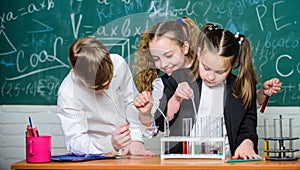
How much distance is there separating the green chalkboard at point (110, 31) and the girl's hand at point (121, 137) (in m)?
0.69

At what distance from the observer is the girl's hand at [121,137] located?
2216 millimetres

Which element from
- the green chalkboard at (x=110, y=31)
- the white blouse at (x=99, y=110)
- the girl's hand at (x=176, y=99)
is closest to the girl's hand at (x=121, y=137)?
the white blouse at (x=99, y=110)

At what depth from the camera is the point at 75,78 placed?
8.13 ft

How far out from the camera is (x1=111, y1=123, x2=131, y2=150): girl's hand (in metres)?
2.22

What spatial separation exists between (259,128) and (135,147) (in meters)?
0.80

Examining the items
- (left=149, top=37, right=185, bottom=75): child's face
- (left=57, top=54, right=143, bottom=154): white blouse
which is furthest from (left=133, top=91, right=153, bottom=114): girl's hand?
(left=149, top=37, right=185, bottom=75): child's face

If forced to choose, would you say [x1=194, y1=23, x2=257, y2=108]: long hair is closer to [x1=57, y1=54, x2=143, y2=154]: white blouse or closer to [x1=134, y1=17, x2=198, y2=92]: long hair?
[x1=134, y1=17, x2=198, y2=92]: long hair

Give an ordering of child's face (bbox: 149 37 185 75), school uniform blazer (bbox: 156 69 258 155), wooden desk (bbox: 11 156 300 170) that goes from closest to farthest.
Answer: wooden desk (bbox: 11 156 300 170) < school uniform blazer (bbox: 156 69 258 155) < child's face (bbox: 149 37 185 75)

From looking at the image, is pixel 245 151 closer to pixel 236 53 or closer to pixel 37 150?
pixel 236 53

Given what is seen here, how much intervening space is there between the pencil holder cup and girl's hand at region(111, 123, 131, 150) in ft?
0.90

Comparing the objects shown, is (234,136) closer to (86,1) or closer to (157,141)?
(157,141)

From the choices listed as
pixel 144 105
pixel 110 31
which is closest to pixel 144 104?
pixel 144 105

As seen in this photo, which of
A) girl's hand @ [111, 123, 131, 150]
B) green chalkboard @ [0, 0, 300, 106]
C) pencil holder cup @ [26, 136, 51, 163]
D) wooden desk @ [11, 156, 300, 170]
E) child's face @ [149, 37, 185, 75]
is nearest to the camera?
wooden desk @ [11, 156, 300, 170]

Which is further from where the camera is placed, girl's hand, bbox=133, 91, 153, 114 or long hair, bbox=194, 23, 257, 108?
long hair, bbox=194, 23, 257, 108
